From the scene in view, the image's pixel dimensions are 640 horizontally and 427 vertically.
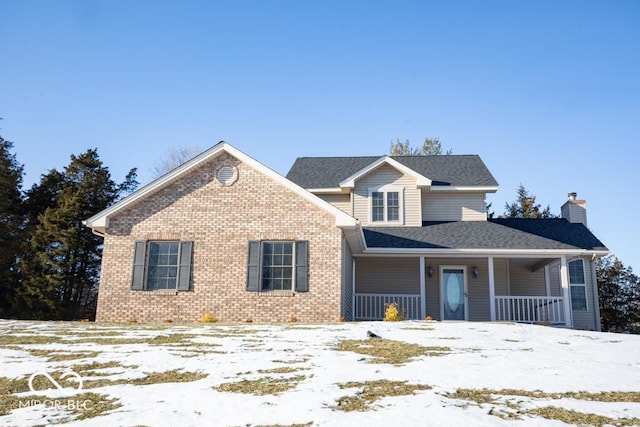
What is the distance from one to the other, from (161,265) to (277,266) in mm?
3354

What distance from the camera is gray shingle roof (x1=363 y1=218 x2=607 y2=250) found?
1783 centimetres

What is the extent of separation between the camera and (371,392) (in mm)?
5578

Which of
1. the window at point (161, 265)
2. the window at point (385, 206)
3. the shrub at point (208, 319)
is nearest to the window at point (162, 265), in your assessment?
the window at point (161, 265)

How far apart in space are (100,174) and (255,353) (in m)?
26.4

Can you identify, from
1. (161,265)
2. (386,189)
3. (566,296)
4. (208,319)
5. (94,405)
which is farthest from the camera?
(386,189)

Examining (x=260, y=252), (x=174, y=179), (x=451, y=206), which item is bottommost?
Answer: (x=260, y=252)

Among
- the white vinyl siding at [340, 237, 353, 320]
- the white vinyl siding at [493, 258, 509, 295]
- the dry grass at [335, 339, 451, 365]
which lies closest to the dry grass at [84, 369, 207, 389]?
the dry grass at [335, 339, 451, 365]

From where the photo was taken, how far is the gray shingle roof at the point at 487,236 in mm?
17828

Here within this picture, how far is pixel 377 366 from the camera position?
7.03m

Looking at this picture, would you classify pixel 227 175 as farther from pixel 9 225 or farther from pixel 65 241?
pixel 9 225

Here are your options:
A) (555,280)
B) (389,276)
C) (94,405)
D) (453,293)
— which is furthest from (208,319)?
(555,280)

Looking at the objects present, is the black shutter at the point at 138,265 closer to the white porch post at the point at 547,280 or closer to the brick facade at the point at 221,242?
the brick facade at the point at 221,242

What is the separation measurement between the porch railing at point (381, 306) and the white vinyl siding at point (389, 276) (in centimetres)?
47

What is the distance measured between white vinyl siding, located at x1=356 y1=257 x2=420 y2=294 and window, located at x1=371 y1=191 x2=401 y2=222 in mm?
1705
